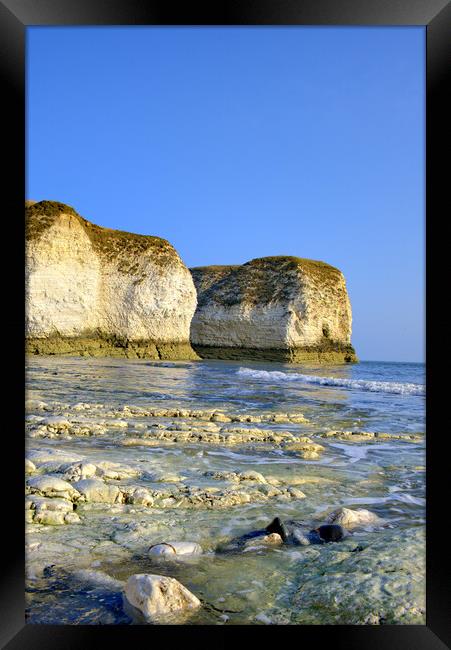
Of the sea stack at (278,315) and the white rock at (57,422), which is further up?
the sea stack at (278,315)

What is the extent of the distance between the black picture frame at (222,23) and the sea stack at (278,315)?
43.9 m

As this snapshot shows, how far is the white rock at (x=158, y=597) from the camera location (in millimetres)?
2121

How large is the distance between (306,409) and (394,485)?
20.9 ft

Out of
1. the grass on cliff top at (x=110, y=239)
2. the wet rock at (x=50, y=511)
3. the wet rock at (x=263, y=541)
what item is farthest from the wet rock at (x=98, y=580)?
the grass on cliff top at (x=110, y=239)

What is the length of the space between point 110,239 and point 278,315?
19093 millimetres

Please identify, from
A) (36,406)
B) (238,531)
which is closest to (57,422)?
(36,406)

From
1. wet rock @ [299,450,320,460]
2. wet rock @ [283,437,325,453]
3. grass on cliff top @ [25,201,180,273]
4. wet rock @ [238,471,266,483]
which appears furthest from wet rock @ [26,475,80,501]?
grass on cliff top @ [25,201,180,273]

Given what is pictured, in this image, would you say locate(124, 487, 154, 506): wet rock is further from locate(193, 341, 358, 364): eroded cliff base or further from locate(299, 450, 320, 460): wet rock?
locate(193, 341, 358, 364): eroded cliff base

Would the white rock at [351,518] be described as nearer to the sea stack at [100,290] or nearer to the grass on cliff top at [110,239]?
the sea stack at [100,290]

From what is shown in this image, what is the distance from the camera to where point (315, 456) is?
545 centimetres

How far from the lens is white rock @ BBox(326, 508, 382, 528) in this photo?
10.4 feet

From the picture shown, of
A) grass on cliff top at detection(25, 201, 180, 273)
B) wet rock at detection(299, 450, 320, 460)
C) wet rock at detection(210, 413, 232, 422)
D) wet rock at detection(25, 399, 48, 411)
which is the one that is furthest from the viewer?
grass on cliff top at detection(25, 201, 180, 273)

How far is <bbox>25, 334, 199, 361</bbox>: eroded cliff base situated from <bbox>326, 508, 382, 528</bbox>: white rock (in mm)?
24656
